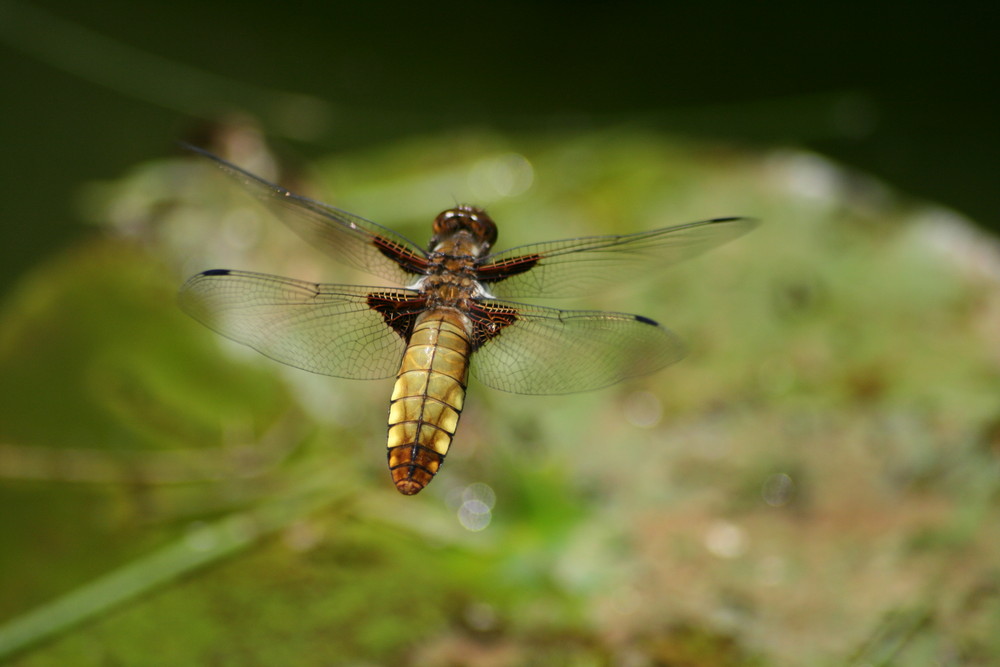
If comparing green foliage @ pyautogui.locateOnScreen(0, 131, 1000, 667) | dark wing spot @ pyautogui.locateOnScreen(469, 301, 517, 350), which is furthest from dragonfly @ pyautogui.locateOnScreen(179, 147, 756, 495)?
green foliage @ pyautogui.locateOnScreen(0, 131, 1000, 667)

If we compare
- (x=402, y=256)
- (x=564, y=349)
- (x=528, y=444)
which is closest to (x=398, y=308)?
(x=402, y=256)

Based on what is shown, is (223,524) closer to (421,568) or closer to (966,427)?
(421,568)

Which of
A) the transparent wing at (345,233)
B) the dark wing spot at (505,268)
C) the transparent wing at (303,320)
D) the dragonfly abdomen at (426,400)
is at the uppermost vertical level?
the transparent wing at (345,233)

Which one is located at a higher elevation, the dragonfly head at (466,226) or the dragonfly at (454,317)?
the dragonfly head at (466,226)

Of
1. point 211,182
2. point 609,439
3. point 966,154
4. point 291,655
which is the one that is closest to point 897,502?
point 609,439

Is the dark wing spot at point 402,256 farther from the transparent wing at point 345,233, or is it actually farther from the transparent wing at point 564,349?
the transparent wing at point 564,349

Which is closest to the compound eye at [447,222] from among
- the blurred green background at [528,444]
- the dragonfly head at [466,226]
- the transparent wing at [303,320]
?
the dragonfly head at [466,226]

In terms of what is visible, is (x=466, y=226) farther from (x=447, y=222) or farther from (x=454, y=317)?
(x=454, y=317)
